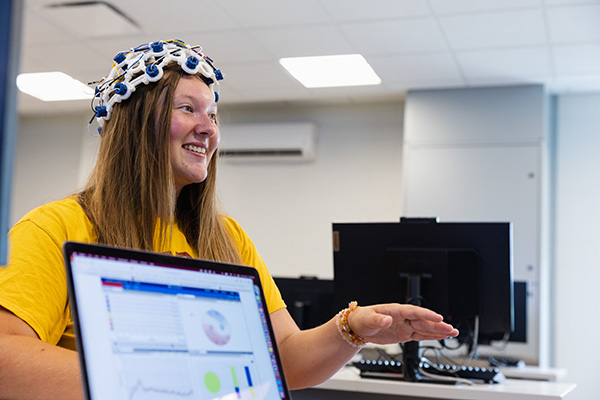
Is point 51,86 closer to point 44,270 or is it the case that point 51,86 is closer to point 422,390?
point 422,390

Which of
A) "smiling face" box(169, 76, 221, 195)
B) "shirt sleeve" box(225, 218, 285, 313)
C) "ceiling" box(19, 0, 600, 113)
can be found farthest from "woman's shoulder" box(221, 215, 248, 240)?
"ceiling" box(19, 0, 600, 113)

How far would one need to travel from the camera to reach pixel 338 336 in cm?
125

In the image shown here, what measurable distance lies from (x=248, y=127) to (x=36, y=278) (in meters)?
4.97

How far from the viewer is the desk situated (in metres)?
2.24

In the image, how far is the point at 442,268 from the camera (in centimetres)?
242

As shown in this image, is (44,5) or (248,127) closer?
(44,5)

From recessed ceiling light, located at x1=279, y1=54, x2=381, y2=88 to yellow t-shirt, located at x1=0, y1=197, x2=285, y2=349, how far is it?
359 cm

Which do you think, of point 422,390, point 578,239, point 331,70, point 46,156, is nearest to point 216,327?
point 422,390

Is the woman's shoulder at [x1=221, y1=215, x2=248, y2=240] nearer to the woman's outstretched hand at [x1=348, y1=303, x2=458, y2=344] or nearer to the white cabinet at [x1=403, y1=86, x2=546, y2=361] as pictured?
the woman's outstretched hand at [x1=348, y1=303, x2=458, y2=344]

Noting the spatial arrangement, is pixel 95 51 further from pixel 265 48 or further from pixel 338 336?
pixel 338 336

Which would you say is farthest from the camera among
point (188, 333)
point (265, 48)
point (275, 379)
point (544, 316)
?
point (544, 316)

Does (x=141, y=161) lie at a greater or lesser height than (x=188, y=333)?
greater

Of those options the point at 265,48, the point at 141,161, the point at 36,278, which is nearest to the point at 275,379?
the point at 36,278

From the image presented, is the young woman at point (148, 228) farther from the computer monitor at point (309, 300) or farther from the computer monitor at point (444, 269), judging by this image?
the computer monitor at point (309, 300)
